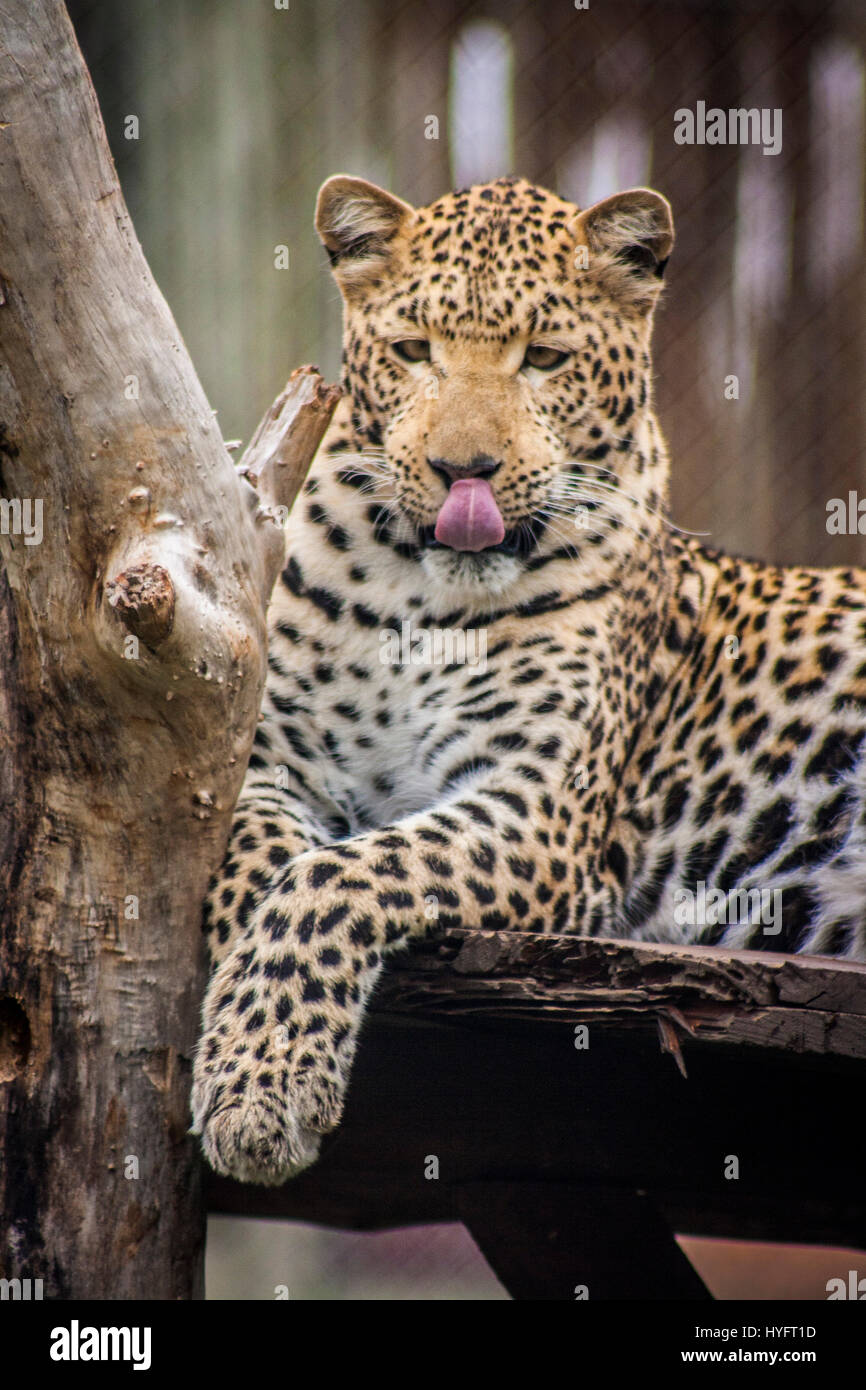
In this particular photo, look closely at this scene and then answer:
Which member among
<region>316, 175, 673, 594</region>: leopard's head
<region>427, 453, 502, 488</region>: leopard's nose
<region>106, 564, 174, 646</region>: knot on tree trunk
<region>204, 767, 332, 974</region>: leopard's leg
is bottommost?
<region>204, 767, 332, 974</region>: leopard's leg

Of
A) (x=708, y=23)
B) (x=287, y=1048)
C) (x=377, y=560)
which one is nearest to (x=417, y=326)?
(x=377, y=560)

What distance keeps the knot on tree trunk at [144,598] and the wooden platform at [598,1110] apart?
2.81 feet

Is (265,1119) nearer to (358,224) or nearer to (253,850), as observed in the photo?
(253,850)

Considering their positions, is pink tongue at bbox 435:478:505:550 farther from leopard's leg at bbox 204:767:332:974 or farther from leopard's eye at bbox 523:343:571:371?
leopard's leg at bbox 204:767:332:974

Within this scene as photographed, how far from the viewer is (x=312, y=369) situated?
323cm

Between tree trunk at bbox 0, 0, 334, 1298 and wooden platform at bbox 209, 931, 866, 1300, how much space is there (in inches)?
17.5

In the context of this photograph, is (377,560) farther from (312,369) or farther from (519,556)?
(312,369)

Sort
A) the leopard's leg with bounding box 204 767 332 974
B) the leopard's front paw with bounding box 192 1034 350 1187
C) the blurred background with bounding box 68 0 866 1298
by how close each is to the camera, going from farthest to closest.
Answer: the blurred background with bounding box 68 0 866 1298
the leopard's leg with bounding box 204 767 332 974
the leopard's front paw with bounding box 192 1034 350 1187

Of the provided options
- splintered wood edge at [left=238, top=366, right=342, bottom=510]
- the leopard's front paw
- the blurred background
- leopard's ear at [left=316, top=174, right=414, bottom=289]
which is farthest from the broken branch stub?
the blurred background

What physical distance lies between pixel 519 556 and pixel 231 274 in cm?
352

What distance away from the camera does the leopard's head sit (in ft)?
11.9

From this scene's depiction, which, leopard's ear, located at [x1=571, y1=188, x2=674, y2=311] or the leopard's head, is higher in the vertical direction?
leopard's ear, located at [x1=571, y1=188, x2=674, y2=311]

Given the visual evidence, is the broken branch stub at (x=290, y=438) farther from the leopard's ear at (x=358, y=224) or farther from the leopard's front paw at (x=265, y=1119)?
the leopard's front paw at (x=265, y=1119)

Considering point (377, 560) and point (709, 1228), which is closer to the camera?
point (377, 560)
